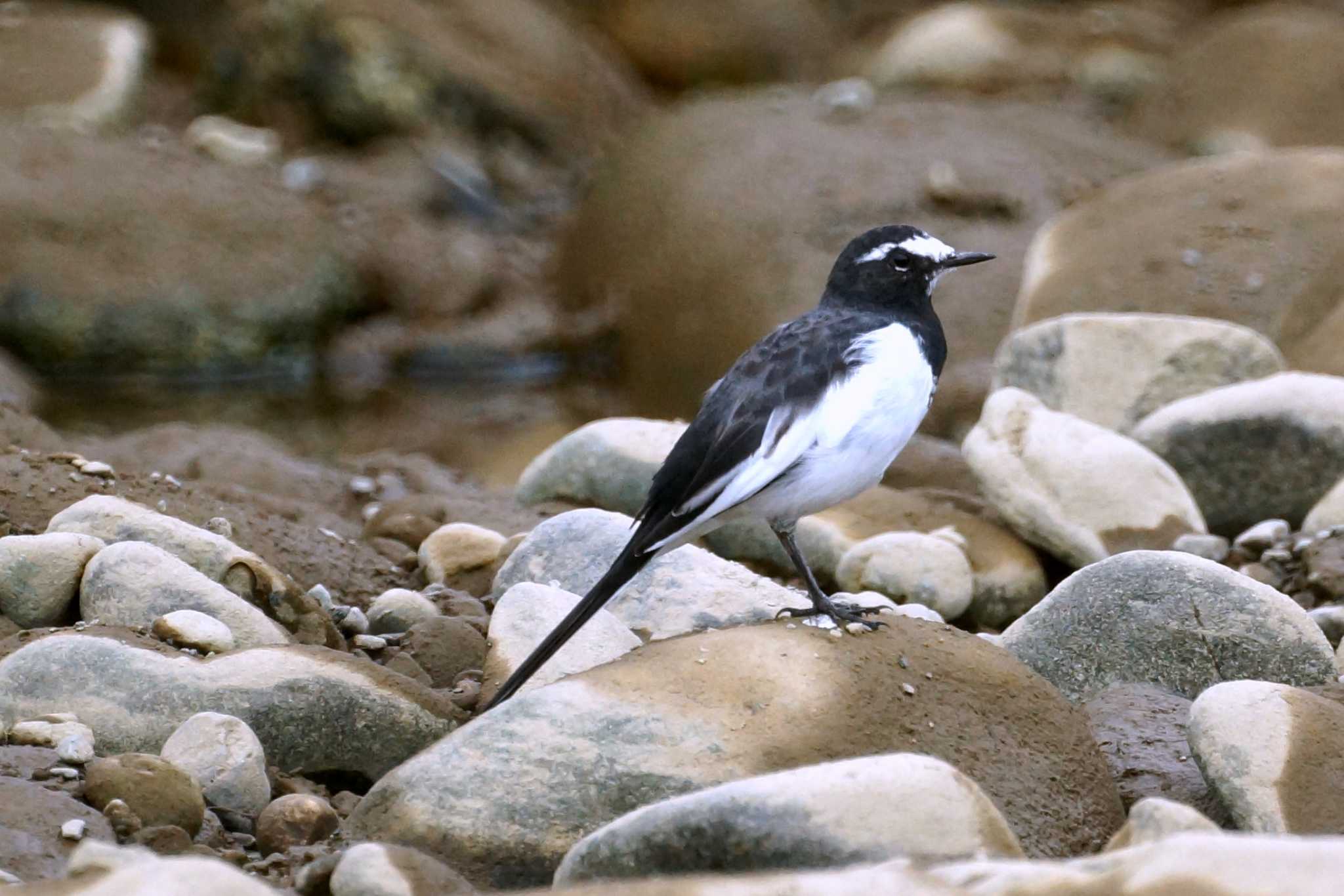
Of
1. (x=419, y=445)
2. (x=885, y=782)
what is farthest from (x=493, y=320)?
(x=885, y=782)

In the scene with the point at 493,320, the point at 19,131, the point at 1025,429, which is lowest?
the point at 493,320

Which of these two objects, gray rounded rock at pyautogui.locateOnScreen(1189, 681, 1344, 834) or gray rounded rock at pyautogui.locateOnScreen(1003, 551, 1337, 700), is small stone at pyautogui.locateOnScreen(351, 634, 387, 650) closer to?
gray rounded rock at pyautogui.locateOnScreen(1003, 551, 1337, 700)

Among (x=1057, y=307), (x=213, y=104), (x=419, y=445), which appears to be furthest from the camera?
(x=213, y=104)

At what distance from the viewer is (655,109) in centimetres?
1697

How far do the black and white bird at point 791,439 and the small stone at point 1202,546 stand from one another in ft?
6.31

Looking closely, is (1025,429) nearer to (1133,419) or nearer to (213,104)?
(1133,419)

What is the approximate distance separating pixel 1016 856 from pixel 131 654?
228 centimetres

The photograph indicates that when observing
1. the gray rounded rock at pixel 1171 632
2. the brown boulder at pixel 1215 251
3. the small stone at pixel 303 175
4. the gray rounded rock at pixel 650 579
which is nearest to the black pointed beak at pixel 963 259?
the gray rounded rock at pixel 1171 632

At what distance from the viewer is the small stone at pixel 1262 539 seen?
Result: 6734mm

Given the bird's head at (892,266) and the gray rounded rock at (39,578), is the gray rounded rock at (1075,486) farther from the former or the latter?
the gray rounded rock at (39,578)

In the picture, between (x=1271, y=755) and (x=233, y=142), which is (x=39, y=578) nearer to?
(x=1271, y=755)

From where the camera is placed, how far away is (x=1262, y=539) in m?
6.74

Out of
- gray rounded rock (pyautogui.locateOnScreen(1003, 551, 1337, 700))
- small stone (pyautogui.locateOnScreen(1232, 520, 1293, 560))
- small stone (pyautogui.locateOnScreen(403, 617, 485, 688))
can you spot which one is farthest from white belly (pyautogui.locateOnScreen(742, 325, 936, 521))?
small stone (pyautogui.locateOnScreen(1232, 520, 1293, 560))

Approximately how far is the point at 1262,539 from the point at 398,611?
323 centimetres
